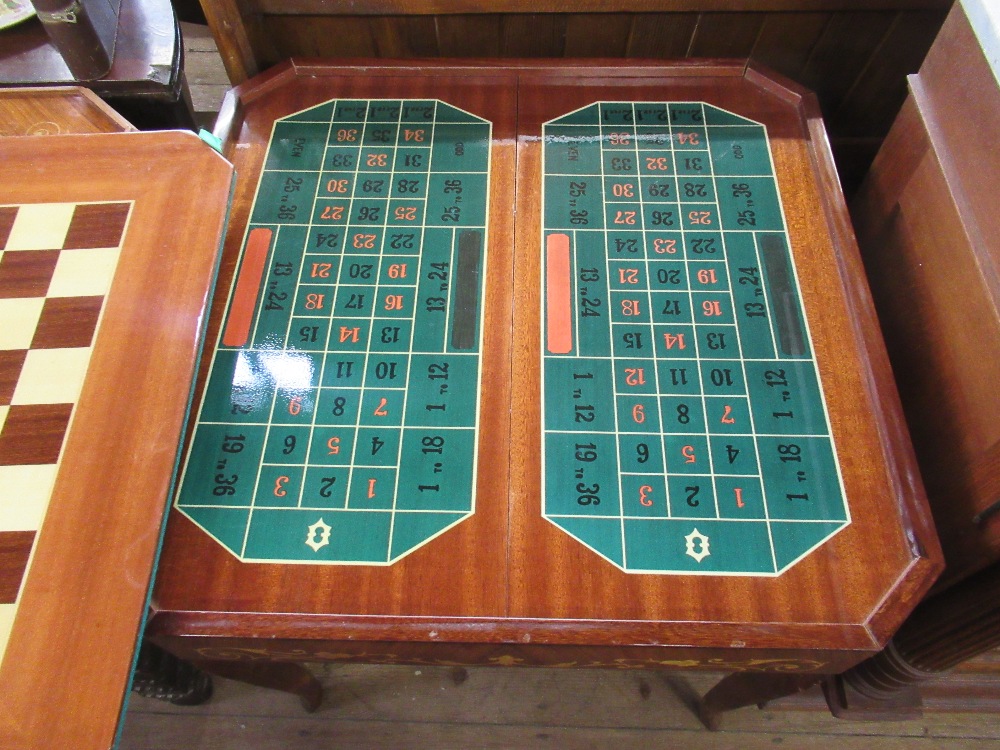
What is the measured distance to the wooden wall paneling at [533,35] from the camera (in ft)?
6.14

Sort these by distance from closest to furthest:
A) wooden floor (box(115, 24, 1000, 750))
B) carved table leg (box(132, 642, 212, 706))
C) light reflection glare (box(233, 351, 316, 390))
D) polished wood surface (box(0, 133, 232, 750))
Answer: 1. polished wood surface (box(0, 133, 232, 750))
2. light reflection glare (box(233, 351, 316, 390))
3. carved table leg (box(132, 642, 212, 706))
4. wooden floor (box(115, 24, 1000, 750))

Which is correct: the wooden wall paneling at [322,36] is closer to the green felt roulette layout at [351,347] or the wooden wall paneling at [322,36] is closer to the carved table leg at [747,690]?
the green felt roulette layout at [351,347]

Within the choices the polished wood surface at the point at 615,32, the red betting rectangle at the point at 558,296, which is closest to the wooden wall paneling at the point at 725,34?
the polished wood surface at the point at 615,32

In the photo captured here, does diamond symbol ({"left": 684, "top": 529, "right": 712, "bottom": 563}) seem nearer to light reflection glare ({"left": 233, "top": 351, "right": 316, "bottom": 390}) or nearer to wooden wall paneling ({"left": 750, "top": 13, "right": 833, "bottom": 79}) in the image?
light reflection glare ({"left": 233, "top": 351, "right": 316, "bottom": 390})

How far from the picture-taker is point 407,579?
1158 mm

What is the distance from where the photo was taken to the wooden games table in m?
1.14

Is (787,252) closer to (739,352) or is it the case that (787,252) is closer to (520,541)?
(739,352)

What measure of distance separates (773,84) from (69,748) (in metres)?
2.03

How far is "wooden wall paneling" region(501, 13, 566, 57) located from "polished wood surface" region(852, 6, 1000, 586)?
3.07 ft

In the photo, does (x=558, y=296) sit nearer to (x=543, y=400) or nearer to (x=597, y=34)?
(x=543, y=400)

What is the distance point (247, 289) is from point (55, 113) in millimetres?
714

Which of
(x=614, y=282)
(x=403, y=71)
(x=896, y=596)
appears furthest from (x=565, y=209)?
(x=896, y=596)

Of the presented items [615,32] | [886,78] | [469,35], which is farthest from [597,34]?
[886,78]

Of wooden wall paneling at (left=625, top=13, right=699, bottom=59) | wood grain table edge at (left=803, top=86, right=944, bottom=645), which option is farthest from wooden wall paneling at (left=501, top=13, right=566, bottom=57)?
wood grain table edge at (left=803, top=86, right=944, bottom=645)
